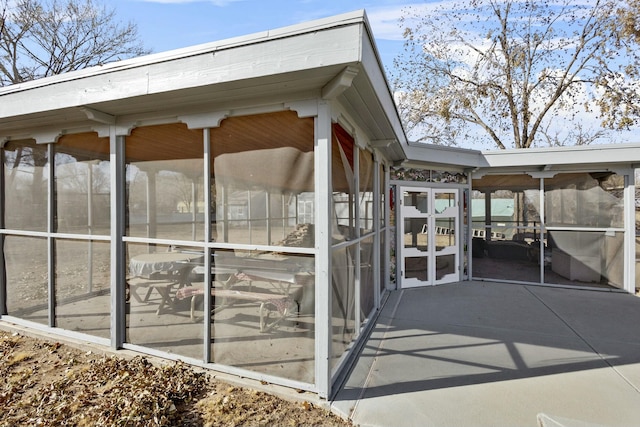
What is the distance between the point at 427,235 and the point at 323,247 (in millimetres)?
4439

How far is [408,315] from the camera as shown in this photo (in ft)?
15.8

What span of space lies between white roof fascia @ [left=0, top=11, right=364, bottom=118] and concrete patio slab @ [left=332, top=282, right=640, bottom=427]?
2.63m

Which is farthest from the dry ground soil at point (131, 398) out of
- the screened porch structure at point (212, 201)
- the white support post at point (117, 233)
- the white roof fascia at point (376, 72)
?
the white roof fascia at point (376, 72)

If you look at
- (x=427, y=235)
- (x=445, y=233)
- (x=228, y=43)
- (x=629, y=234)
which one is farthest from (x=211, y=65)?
(x=629, y=234)

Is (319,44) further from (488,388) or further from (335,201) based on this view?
(488,388)

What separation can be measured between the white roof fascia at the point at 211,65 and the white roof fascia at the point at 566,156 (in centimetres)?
556

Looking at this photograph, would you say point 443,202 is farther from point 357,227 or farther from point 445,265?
Result: point 357,227

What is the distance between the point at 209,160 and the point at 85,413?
2.21m

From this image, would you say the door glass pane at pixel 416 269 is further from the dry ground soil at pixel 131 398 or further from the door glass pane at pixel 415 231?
the dry ground soil at pixel 131 398

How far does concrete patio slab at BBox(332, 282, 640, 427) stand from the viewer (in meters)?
2.56

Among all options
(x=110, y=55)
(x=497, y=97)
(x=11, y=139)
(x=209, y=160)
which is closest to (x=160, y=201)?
(x=209, y=160)

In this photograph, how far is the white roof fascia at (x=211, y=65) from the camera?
85.4 inches

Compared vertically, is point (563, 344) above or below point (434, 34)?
below

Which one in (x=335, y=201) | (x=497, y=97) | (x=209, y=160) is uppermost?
(x=497, y=97)
